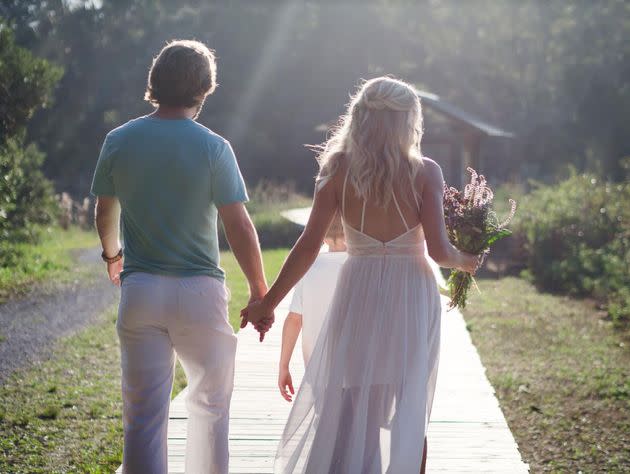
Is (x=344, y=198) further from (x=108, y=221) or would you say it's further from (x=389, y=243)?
(x=108, y=221)

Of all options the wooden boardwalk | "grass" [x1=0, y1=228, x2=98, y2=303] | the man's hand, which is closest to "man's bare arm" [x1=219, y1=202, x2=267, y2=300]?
the man's hand

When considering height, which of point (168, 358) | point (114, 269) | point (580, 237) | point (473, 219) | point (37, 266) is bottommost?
point (37, 266)

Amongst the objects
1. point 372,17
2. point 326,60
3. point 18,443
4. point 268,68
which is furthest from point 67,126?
point 18,443

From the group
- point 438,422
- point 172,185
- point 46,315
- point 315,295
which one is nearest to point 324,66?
point 46,315

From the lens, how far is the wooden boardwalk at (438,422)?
15.8 feet

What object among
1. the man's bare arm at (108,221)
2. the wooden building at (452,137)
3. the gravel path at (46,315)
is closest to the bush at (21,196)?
the gravel path at (46,315)

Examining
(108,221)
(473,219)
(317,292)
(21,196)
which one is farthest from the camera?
(21,196)

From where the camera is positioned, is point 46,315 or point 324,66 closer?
point 46,315

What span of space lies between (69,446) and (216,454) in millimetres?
2219

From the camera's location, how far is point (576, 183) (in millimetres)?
17297

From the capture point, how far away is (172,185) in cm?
338

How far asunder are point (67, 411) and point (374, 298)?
3.50m

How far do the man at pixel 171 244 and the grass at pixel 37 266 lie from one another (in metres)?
8.17

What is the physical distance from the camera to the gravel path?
8.39m
